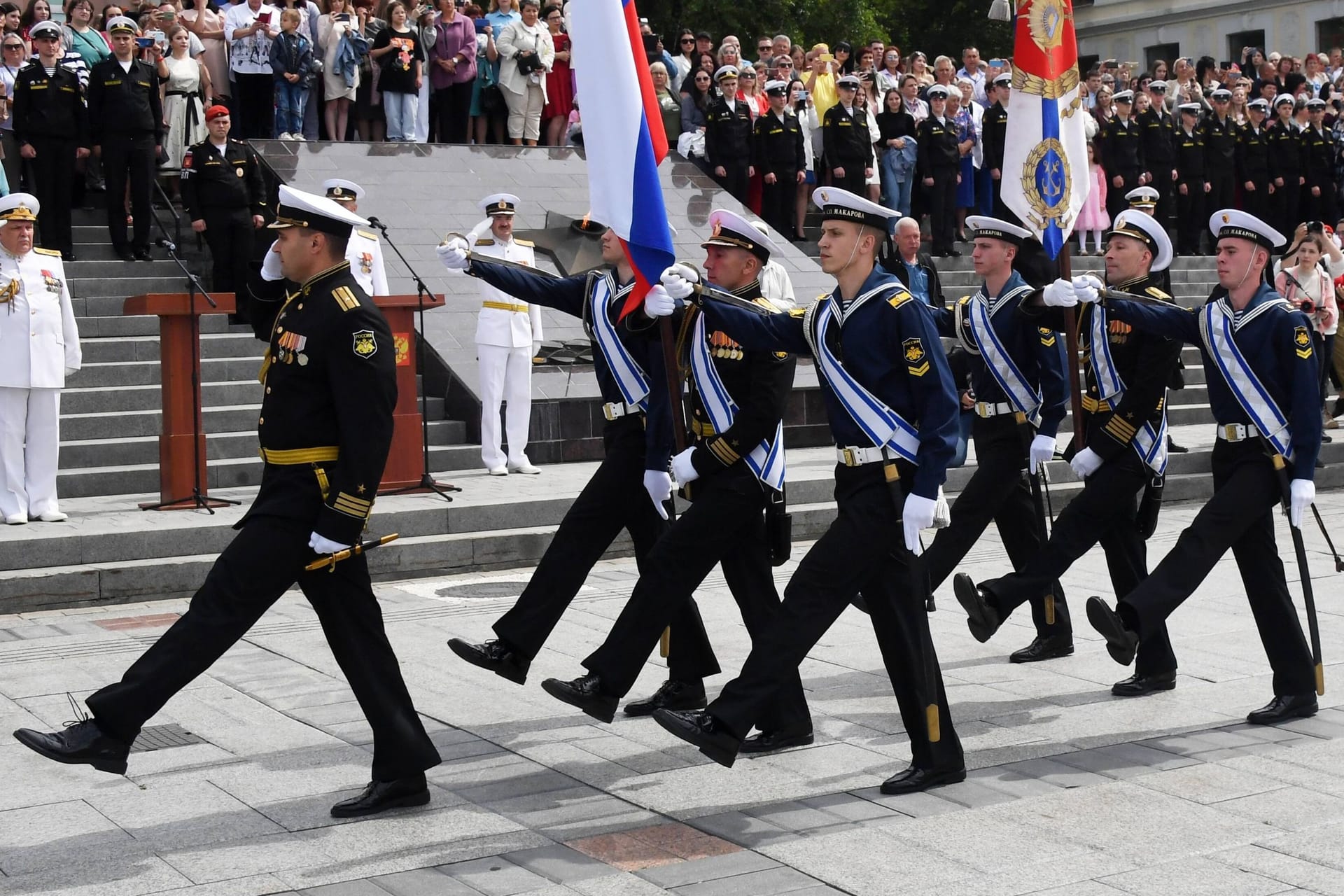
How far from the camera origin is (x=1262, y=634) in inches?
260

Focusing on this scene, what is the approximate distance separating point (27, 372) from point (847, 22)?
29.1 m

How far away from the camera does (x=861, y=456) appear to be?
18.4 ft

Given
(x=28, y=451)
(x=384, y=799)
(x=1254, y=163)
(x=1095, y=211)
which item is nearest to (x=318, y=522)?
(x=384, y=799)

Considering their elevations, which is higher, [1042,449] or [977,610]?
[1042,449]

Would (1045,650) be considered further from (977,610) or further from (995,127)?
(995,127)

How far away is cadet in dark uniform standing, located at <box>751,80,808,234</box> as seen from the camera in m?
18.4

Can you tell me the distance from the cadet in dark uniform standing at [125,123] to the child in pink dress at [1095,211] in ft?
35.5

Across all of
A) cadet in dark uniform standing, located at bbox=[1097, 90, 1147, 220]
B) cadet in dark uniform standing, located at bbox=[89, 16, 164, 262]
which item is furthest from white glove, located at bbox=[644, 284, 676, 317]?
cadet in dark uniform standing, located at bbox=[1097, 90, 1147, 220]

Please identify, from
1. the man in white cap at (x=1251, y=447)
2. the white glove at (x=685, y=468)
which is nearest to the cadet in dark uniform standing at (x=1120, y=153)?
the man in white cap at (x=1251, y=447)

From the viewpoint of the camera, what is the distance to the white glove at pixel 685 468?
20.1 feet

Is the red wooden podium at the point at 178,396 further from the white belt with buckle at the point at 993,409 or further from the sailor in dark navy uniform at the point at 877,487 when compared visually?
the sailor in dark navy uniform at the point at 877,487

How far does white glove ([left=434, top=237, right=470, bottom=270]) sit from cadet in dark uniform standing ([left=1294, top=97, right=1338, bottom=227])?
62.8 feet

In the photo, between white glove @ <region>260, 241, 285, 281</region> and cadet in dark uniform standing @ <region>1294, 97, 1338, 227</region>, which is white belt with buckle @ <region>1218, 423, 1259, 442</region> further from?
cadet in dark uniform standing @ <region>1294, 97, 1338, 227</region>

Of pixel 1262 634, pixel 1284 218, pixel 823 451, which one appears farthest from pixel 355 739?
pixel 1284 218
